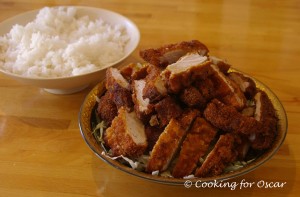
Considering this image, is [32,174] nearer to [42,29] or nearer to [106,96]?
[106,96]

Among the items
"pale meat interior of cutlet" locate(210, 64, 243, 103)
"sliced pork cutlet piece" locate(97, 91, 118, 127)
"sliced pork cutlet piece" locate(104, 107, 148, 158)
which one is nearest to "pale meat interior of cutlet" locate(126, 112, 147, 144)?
"sliced pork cutlet piece" locate(104, 107, 148, 158)

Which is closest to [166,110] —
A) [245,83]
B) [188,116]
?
[188,116]

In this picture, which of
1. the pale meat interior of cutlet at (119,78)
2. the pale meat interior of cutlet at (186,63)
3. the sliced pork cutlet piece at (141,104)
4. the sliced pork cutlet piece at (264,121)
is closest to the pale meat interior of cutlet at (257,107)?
the sliced pork cutlet piece at (264,121)

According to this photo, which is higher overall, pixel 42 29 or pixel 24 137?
pixel 42 29

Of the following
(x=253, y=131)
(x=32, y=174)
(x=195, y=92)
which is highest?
(x=195, y=92)

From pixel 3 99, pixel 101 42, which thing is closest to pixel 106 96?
pixel 101 42

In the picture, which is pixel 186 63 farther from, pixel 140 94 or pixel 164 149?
pixel 164 149

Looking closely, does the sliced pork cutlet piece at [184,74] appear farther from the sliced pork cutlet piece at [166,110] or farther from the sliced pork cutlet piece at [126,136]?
the sliced pork cutlet piece at [126,136]
